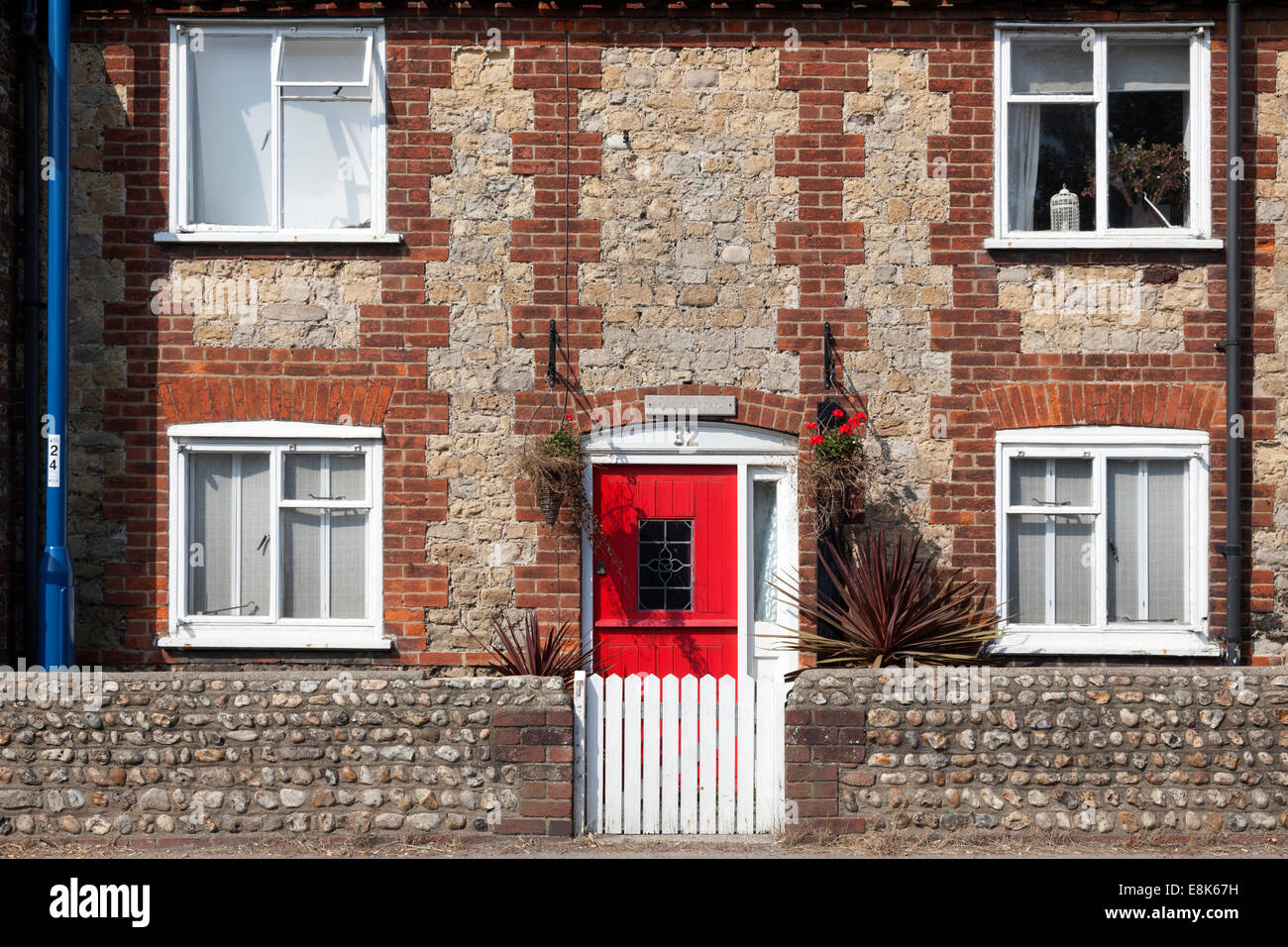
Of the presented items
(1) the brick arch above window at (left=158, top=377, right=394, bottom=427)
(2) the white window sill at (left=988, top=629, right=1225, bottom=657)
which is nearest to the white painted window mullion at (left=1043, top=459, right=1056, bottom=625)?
(2) the white window sill at (left=988, top=629, right=1225, bottom=657)

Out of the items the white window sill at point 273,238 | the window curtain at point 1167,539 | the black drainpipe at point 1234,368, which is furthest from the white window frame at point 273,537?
the black drainpipe at point 1234,368

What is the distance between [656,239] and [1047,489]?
11.5 ft

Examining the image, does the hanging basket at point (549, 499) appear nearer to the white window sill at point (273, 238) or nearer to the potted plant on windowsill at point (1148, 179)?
the white window sill at point (273, 238)

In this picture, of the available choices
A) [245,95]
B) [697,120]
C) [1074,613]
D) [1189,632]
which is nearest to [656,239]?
[697,120]

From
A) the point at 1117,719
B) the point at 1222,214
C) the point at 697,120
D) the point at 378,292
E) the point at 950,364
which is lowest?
Answer: the point at 1117,719

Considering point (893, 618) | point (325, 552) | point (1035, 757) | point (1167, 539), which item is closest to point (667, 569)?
point (893, 618)

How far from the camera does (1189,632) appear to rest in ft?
28.2

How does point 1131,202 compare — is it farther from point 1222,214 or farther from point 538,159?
point 538,159

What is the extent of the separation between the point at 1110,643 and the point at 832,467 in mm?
2507

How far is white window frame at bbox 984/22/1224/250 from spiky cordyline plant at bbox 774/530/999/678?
2620mm

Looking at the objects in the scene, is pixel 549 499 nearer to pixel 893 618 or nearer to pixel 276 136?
pixel 893 618

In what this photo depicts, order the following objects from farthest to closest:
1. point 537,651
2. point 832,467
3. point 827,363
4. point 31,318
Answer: point 827,363 → point 31,318 → point 832,467 → point 537,651

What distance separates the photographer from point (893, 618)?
24.6 ft

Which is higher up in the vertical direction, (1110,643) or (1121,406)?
(1121,406)
